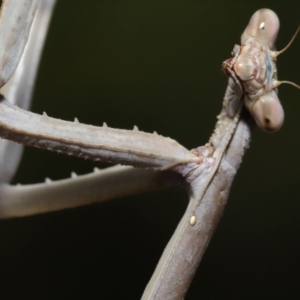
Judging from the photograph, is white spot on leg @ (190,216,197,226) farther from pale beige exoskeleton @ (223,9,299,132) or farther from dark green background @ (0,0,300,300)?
dark green background @ (0,0,300,300)

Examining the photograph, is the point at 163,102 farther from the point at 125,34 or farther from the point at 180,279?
the point at 180,279

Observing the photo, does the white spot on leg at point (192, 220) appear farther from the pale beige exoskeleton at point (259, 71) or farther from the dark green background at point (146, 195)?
the dark green background at point (146, 195)

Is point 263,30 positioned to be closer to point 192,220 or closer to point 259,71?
point 259,71

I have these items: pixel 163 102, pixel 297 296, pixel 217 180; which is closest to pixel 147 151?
pixel 217 180

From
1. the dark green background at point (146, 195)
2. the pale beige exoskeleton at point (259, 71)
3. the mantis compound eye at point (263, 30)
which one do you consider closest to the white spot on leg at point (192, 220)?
the pale beige exoskeleton at point (259, 71)

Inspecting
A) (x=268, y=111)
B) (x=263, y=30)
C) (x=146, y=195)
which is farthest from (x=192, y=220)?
(x=146, y=195)

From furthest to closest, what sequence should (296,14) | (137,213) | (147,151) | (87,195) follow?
1. (137,213)
2. (296,14)
3. (87,195)
4. (147,151)
